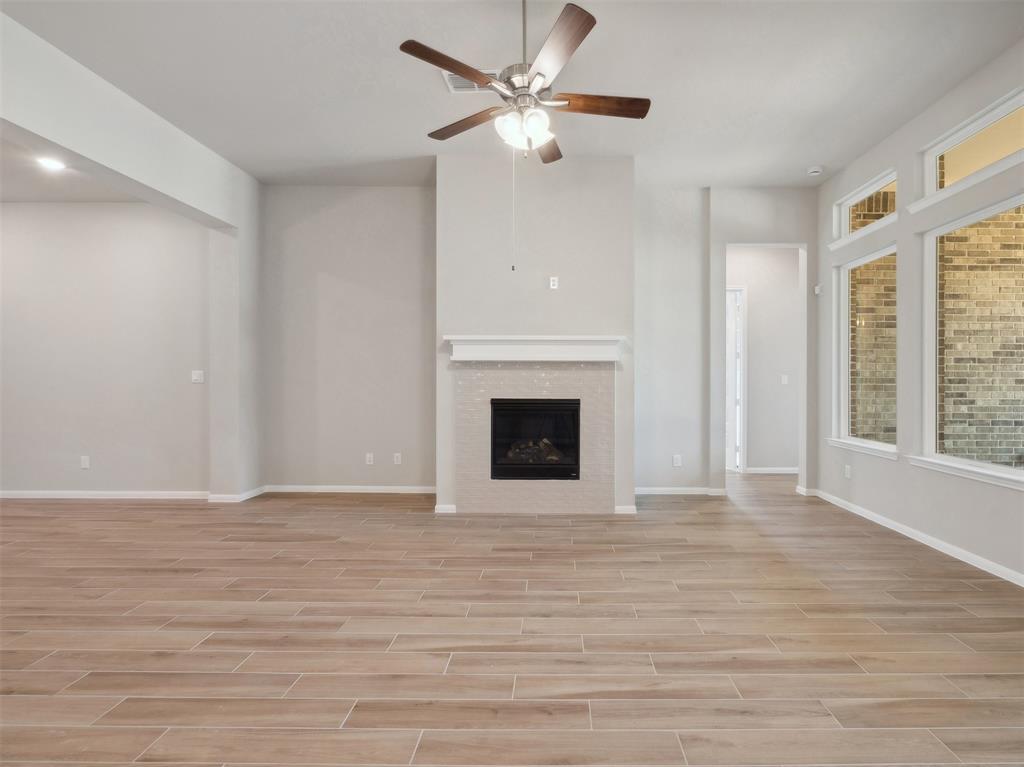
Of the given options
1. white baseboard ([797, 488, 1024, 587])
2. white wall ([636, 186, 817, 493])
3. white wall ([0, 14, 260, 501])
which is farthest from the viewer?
white wall ([636, 186, 817, 493])

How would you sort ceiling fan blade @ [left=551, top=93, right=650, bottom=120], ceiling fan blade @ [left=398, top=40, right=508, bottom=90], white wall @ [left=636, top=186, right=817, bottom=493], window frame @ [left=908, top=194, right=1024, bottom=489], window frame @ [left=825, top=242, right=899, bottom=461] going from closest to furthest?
ceiling fan blade @ [left=398, top=40, right=508, bottom=90] < ceiling fan blade @ [left=551, top=93, right=650, bottom=120] < window frame @ [left=908, top=194, right=1024, bottom=489] < window frame @ [left=825, top=242, right=899, bottom=461] < white wall @ [left=636, top=186, right=817, bottom=493]

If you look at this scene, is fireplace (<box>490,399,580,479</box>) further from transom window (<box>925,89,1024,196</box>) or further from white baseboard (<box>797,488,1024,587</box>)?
transom window (<box>925,89,1024,196</box>)

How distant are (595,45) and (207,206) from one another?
3.40 metres

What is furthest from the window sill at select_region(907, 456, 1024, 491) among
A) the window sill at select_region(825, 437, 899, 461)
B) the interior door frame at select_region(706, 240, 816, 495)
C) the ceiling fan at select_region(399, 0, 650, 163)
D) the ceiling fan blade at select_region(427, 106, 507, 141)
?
the ceiling fan blade at select_region(427, 106, 507, 141)

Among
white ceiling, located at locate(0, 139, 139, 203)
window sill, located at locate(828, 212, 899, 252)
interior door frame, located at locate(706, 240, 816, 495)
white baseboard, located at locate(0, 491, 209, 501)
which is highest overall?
white ceiling, located at locate(0, 139, 139, 203)

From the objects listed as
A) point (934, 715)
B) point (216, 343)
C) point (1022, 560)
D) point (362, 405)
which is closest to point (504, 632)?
point (934, 715)

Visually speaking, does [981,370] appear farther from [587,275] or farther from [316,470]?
[316,470]

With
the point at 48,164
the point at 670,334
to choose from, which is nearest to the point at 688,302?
the point at 670,334

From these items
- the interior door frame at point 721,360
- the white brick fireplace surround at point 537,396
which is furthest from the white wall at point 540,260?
the interior door frame at point 721,360

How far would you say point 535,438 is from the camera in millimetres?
5035

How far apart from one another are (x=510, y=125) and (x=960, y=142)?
3019mm

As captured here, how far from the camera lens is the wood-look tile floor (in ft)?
6.01

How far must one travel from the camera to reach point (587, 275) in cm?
496

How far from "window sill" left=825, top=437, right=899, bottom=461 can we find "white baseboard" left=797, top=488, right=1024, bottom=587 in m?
0.47
